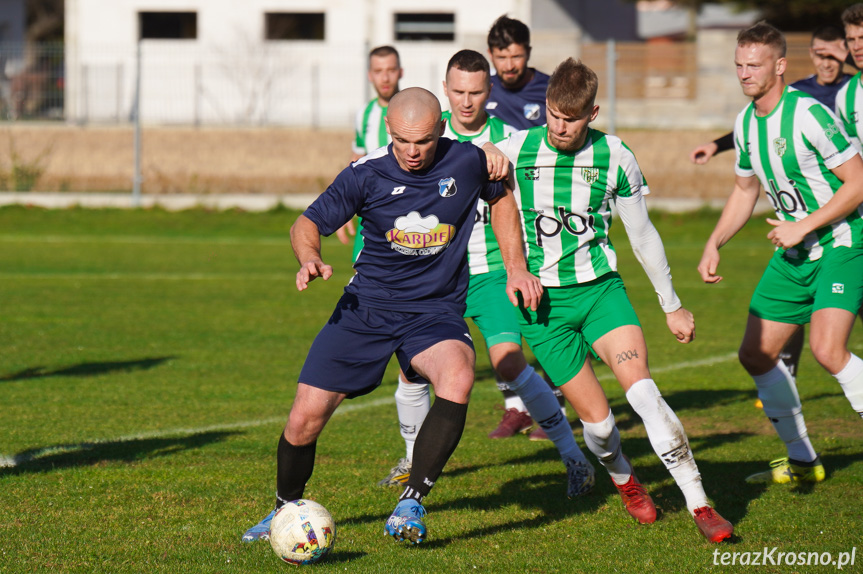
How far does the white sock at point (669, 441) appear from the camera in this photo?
4.89 meters

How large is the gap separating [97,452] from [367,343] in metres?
2.46

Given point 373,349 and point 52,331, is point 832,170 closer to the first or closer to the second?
point 373,349

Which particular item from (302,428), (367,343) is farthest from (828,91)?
(302,428)

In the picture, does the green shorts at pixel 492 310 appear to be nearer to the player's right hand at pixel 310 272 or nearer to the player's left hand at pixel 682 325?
the player's left hand at pixel 682 325

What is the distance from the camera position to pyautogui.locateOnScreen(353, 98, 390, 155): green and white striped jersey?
8.04 meters

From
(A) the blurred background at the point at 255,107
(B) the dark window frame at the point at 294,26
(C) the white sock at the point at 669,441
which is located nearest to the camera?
(C) the white sock at the point at 669,441

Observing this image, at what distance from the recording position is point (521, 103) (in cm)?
771

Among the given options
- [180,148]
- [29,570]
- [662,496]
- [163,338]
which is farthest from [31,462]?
[180,148]

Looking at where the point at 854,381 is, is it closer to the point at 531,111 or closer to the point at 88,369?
the point at 531,111

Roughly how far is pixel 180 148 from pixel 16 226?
16.3ft

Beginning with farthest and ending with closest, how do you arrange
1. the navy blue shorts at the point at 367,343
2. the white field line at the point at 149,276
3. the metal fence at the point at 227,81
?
the metal fence at the point at 227,81
the white field line at the point at 149,276
the navy blue shorts at the point at 367,343

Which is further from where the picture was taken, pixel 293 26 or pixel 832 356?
pixel 293 26

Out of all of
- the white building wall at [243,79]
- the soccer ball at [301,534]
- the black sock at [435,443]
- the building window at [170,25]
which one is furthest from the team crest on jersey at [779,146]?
the building window at [170,25]

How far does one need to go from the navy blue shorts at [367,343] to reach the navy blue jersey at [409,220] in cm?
7
